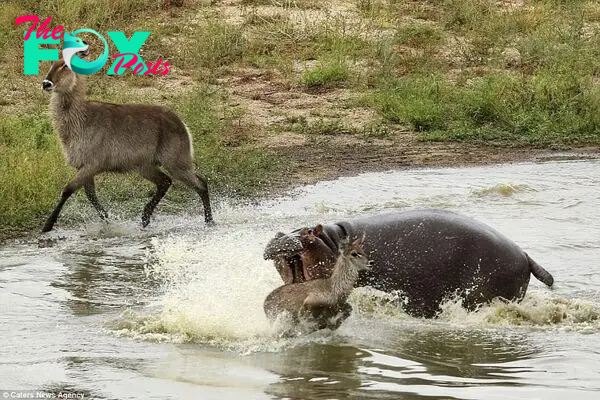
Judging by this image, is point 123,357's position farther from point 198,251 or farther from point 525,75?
point 525,75

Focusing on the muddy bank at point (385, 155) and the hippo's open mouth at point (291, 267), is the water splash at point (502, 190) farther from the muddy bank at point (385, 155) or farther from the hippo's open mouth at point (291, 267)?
the hippo's open mouth at point (291, 267)

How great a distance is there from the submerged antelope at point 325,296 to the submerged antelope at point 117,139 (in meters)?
3.86

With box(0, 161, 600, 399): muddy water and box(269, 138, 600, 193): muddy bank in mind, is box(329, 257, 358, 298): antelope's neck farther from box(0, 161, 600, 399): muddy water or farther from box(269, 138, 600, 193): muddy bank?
box(269, 138, 600, 193): muddy bank

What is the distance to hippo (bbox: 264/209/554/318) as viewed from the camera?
6.07 m

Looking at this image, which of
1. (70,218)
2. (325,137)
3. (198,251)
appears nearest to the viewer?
(198,251)

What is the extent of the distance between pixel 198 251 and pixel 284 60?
6416 mm

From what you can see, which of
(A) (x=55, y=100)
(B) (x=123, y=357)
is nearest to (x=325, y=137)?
(A) (x=55, y=100)

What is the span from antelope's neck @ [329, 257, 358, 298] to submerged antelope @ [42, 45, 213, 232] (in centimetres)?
409

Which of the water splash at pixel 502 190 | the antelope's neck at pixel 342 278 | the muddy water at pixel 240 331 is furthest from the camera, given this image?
the water splash at pixel 502 190

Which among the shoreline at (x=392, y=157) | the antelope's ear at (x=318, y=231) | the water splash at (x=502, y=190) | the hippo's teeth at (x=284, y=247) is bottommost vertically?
the water splash at (x=502, y=190)

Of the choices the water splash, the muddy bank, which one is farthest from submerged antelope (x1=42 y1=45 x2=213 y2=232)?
the water splash

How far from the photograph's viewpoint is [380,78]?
1361 centimetres

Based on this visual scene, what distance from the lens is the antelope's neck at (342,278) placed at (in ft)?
18.1

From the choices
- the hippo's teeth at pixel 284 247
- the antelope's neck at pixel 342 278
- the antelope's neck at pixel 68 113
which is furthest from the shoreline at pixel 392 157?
the antelope's neck at pixel 342 278
